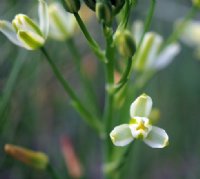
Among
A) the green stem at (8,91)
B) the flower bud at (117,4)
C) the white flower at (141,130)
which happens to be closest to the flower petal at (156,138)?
the white flower at (141,130)

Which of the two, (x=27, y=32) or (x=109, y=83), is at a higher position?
(x=27, y=32)

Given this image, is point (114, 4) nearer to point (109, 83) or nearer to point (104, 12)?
point (104, 12)

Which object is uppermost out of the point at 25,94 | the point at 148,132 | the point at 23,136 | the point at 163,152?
the point at 148,132

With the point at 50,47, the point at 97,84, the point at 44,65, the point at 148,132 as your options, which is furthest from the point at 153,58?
the point at 97,84

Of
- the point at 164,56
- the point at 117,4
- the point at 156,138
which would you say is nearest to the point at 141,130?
the point at 156,138

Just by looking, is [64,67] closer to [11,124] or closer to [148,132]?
[11,124]

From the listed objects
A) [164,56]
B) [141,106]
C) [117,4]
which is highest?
[117,4]

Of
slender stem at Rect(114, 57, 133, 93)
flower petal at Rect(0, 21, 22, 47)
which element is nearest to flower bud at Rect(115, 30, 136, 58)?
slender stem at Rect(114, 57, 133, 93)
